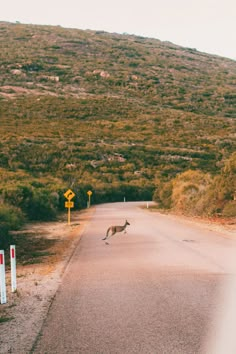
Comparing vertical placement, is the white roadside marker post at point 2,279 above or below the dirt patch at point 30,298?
above

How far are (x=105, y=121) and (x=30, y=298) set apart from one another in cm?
8173

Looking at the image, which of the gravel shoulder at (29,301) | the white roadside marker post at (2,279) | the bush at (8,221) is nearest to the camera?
the gravel shoulder at (29,301)

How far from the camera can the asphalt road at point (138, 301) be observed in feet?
23.2

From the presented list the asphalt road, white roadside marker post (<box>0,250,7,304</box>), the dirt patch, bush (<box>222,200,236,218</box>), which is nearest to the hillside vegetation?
bush (<box>222,200,236,218</box>)

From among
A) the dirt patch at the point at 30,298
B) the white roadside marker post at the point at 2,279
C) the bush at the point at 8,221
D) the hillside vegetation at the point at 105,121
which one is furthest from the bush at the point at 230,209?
the white roadside marker post at the point at 2,279

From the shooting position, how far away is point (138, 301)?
31.1 feet

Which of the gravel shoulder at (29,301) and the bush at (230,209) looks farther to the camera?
the bush at (230,209)

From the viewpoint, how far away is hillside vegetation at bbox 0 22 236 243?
2451 inches

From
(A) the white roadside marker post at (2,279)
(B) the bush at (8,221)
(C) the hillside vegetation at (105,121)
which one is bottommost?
(B) the bush at (8,221)

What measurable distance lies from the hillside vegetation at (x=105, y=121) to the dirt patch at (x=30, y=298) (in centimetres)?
1648

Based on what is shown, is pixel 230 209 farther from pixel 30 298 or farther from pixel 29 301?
pixel 29 301

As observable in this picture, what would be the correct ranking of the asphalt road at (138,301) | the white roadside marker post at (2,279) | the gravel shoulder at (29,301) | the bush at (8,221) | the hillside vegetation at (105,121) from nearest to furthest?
the asphalt road at (138,301)
the gravel shoulder at (29,301)
the white roadside marker post at (2,279)
the bush at (8,221)
the hillside vegetation at (105,121)

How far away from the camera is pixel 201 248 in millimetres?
17500

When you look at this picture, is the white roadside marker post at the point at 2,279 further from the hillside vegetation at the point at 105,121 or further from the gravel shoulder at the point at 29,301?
the hillside vegetation at the point at 105,121
